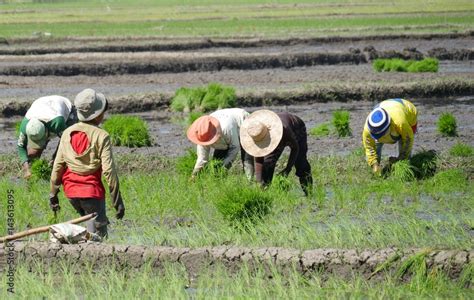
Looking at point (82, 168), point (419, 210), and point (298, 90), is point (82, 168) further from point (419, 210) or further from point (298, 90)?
point (298, 90)

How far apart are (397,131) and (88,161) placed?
12.2 feet

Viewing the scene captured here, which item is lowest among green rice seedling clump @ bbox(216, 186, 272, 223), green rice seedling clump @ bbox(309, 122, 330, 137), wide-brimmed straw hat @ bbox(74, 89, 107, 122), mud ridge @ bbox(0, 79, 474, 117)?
mud ridge @ bbox(0, 79, 474, 117)

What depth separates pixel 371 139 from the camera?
966 centimetres

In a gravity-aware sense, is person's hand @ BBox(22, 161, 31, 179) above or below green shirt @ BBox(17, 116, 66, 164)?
below

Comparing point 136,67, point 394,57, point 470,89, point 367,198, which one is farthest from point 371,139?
point 394,57

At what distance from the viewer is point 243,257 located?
6629mm

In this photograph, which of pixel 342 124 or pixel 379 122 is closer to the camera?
pixel 379 122

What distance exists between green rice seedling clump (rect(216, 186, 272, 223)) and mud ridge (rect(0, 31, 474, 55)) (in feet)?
59.2

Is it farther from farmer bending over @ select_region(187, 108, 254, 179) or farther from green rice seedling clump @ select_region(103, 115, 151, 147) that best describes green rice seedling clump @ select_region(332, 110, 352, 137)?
farmer bending over @ select_region(187, 108, 254, 179)

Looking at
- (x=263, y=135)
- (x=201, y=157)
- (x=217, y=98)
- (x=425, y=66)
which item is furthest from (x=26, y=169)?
(x=425, y=66)

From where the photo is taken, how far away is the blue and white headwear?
9.35 metres

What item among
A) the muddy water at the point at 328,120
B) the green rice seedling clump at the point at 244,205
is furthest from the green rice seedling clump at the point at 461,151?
the green rice seedling clump at the point at 244,205

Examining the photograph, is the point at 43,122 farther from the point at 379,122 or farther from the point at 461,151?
the point at 461,151

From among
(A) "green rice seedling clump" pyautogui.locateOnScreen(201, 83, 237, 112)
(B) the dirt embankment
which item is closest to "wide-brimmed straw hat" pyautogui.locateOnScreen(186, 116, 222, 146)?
(B) the dirt embankment
